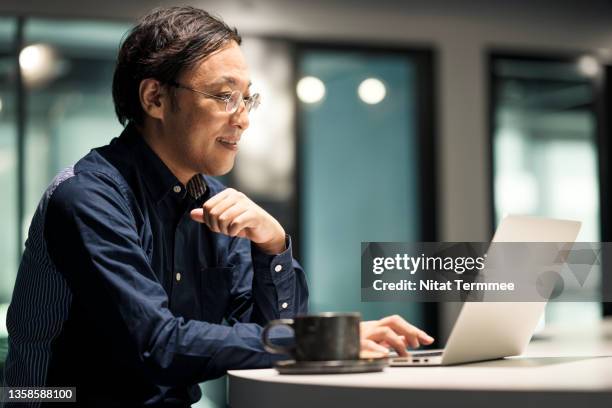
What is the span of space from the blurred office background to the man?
295cm

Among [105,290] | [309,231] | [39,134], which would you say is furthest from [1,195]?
[105,290]

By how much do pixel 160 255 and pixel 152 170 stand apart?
0.56 ft

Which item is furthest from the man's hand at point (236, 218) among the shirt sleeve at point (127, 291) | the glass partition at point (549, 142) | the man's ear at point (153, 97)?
the glass partition at point (549, 142)

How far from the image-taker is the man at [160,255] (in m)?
1.43

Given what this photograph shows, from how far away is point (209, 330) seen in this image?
1.42 metres

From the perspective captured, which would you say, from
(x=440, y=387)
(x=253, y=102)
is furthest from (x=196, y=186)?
(x=440, y=387)

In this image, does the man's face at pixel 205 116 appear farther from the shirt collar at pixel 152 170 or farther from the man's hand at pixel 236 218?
the man's hand at pixel 236 218

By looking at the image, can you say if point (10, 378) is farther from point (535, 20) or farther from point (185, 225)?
point (535, 20)

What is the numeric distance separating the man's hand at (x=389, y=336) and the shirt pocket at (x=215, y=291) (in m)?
0.38

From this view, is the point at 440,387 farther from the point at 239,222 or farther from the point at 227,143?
the point at 227,143

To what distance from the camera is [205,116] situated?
72.9 inches

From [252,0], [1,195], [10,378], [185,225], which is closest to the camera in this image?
[10,378]

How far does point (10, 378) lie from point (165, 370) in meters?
0.41

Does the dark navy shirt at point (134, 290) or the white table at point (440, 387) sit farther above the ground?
the dark navy shirt at point (134, 290)
